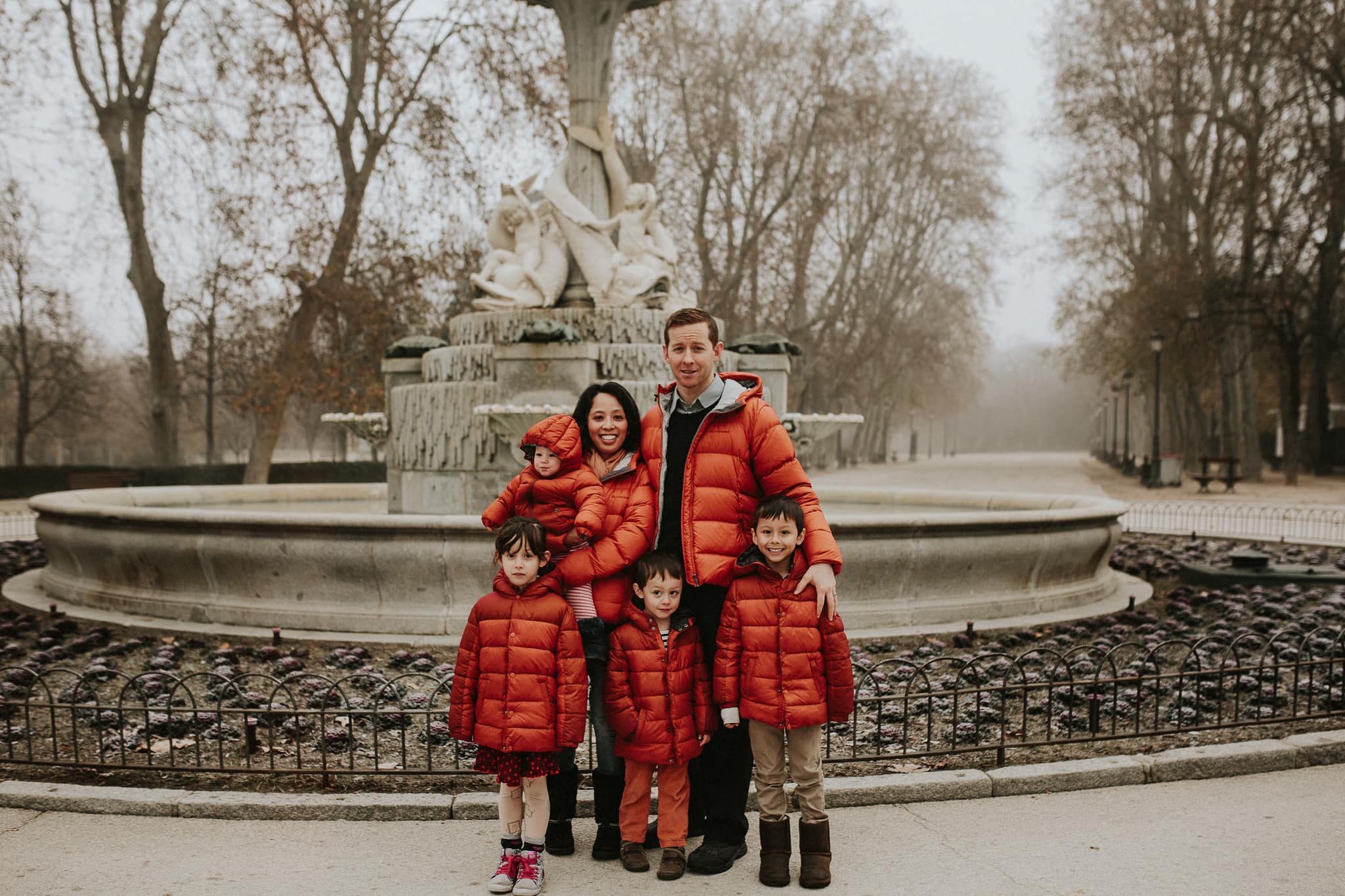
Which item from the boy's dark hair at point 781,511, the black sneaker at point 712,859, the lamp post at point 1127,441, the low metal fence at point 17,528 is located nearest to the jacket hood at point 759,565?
the boy's dark hair at point 781,511

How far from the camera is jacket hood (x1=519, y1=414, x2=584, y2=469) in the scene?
4.12m

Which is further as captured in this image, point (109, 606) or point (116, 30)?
point (116, 30)

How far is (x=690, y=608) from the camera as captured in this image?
13.8 ft

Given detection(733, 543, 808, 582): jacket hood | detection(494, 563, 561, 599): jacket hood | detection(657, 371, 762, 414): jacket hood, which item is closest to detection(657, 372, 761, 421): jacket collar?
detection(657, 371, 762, 414): jacket hood

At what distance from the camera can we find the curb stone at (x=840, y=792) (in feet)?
14.9

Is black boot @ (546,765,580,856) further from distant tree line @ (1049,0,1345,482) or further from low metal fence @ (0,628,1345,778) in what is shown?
distant tree line @ (1049,0,1345,482)

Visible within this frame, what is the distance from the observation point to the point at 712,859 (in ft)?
13.2

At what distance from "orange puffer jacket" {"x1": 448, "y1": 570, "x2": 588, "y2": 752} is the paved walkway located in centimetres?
53

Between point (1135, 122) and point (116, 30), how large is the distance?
26659 millimetres

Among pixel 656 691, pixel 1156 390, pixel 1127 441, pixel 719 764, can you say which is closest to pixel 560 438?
pixel 656 691

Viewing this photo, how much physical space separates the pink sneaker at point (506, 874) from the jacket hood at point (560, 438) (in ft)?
4.49

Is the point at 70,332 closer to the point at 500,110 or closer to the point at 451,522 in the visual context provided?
the point at 500,110

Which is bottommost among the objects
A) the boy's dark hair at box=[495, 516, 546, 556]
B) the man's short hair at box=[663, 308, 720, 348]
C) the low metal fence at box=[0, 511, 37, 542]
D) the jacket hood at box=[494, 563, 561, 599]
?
the low metal fence at box=[0, 511, 37, 542]

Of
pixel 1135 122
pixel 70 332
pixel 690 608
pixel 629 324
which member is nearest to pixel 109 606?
pixel 629 324
